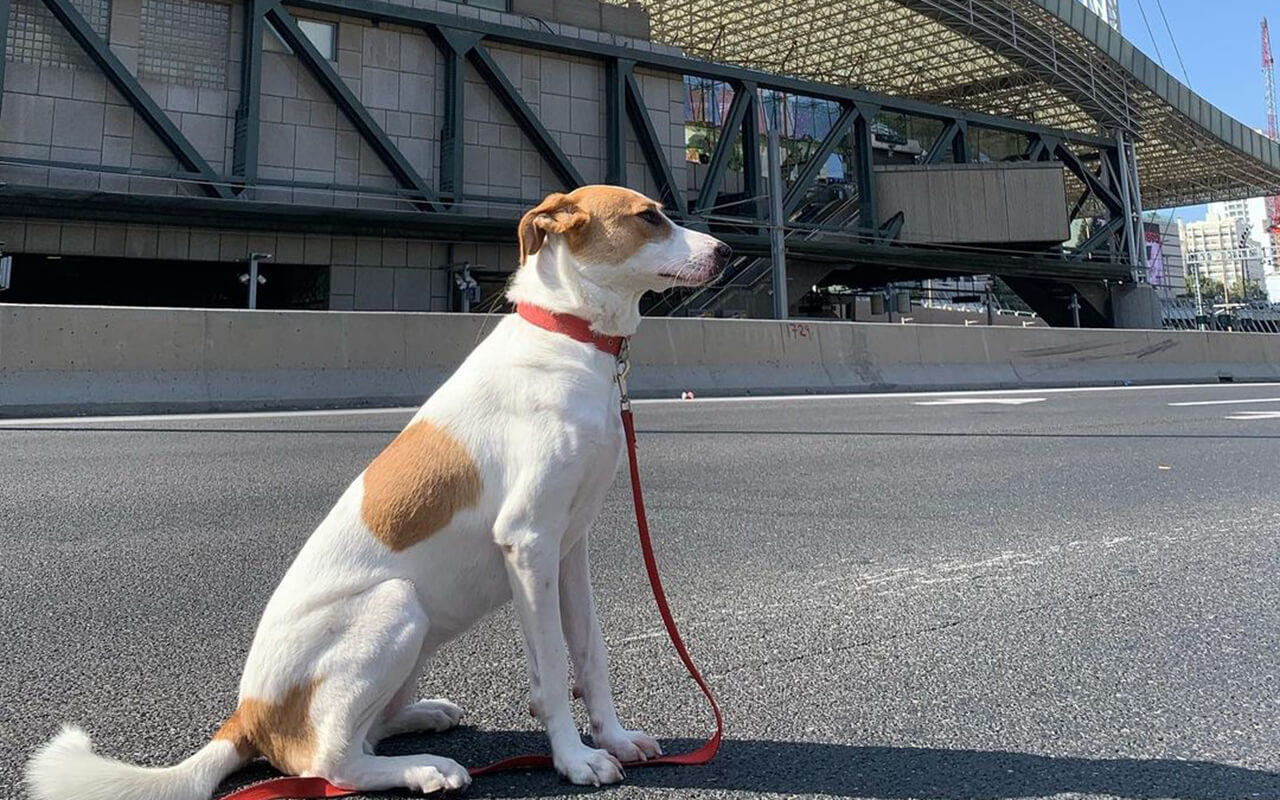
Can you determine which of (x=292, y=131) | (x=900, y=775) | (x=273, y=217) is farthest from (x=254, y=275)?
(x=900, y=775)

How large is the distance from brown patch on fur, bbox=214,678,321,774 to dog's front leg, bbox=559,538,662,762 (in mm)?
589

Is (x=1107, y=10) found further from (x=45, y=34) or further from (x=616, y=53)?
(x=45, y=34)

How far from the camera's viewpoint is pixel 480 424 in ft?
6.12

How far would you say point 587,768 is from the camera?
181 centimetres

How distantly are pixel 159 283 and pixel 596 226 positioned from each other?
2944 centimetres

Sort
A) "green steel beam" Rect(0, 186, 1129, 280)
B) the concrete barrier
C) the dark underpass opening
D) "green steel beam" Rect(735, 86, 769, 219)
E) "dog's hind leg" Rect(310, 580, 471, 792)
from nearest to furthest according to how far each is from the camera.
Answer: "dog's hind leg" Rect(310, 580, 471, 792), the concrete barrier, "green steel beam" Rect(0, 186, 1129, 280), the dark underpass opening, "green steel beam" Rect(735, 86, 769, 219)

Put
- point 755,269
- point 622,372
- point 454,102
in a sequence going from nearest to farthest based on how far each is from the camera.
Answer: point 622,372
point 454,102
point 755,269

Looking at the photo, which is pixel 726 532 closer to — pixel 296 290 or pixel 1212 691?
pixel 1212 691

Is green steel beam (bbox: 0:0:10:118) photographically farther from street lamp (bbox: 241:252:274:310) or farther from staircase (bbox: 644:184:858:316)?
staircase (bbox: 644:184:858:316)

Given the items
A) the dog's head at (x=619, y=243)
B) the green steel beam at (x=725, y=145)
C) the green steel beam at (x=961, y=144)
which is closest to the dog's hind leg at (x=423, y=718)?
the dog's head at (x=619, y=243)

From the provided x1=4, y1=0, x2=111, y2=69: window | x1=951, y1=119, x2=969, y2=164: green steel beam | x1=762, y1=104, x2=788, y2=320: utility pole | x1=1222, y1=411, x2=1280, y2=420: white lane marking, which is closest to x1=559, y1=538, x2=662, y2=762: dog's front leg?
x1=1222, y1=411, x2=1280, y2=420: white lane marking

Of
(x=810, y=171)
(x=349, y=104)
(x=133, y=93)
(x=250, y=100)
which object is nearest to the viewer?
(x=133, y=93)

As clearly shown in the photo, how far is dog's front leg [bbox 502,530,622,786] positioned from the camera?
1767mm

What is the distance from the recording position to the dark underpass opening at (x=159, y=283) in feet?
78.5
